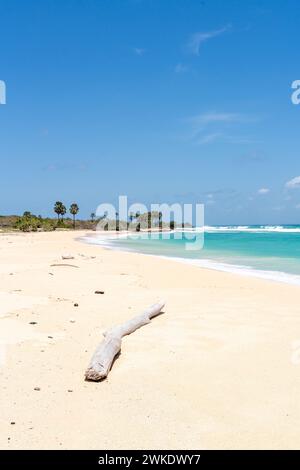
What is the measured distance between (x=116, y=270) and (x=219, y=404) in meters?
13.8

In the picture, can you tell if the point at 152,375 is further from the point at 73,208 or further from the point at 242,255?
the point at 73,208

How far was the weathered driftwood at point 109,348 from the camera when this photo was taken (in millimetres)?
5863

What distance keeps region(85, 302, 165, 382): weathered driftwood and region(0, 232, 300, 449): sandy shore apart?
0.46 ft

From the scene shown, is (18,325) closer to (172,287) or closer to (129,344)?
(129,344)

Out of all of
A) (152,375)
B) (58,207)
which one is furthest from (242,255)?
(58,207)

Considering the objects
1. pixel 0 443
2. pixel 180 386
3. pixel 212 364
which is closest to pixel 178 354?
pixel 212 364

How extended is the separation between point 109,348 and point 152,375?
86 centimetres

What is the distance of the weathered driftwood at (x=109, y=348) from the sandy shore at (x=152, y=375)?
0.14m

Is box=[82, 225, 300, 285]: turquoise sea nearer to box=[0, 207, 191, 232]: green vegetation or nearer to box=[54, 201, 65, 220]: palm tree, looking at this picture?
box=[0, 207, 191, 232]: green vegetation

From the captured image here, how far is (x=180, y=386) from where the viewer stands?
5832 millimetres

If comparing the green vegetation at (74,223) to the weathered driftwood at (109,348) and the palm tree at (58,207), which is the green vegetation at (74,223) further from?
the weathered driftwood at (109,348)

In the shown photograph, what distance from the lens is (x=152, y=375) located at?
6203mm

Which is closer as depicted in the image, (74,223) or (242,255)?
(242,255)

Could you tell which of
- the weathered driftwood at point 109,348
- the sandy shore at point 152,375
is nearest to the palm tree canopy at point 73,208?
the sandy shore at point 152,375
